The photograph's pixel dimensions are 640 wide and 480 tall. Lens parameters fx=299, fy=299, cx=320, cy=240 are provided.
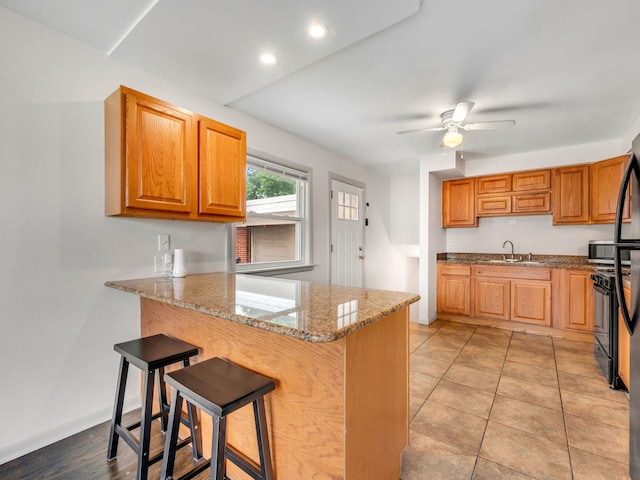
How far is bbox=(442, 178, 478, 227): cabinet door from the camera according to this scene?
4.35 meters

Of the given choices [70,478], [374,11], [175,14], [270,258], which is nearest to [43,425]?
[70,478]

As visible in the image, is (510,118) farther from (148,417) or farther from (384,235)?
(148,417)

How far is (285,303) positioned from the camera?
1286mm

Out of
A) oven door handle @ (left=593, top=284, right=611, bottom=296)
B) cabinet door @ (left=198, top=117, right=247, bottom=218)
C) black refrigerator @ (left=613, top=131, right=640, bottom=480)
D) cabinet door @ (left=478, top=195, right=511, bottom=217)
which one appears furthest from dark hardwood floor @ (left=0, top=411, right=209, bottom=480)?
cabinet door @ (left=478, top=195, right=511, bottom=217)

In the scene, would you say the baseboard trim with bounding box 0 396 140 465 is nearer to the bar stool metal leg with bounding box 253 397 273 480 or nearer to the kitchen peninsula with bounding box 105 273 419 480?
the kitchen peninsula with bounding box 105 273 419 480

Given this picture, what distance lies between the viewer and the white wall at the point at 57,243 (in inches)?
63.7

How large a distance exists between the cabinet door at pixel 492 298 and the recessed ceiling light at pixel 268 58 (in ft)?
Result: 12.1

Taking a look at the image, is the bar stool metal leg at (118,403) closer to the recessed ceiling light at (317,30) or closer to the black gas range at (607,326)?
the recessed ceiling light at (317,30)

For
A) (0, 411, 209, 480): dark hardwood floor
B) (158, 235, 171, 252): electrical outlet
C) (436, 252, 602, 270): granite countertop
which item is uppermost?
(158, 235, 171, 252): electrical outlet

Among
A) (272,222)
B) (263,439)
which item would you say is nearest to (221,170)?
(272,222)

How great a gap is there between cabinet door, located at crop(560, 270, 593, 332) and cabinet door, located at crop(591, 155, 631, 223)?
68 centimetres

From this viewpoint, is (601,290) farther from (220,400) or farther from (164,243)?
(164,243)

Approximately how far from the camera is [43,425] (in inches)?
67.2

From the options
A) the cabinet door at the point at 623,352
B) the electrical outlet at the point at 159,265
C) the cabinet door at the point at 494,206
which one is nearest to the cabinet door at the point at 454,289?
the cabinet door at the point at 494,206
